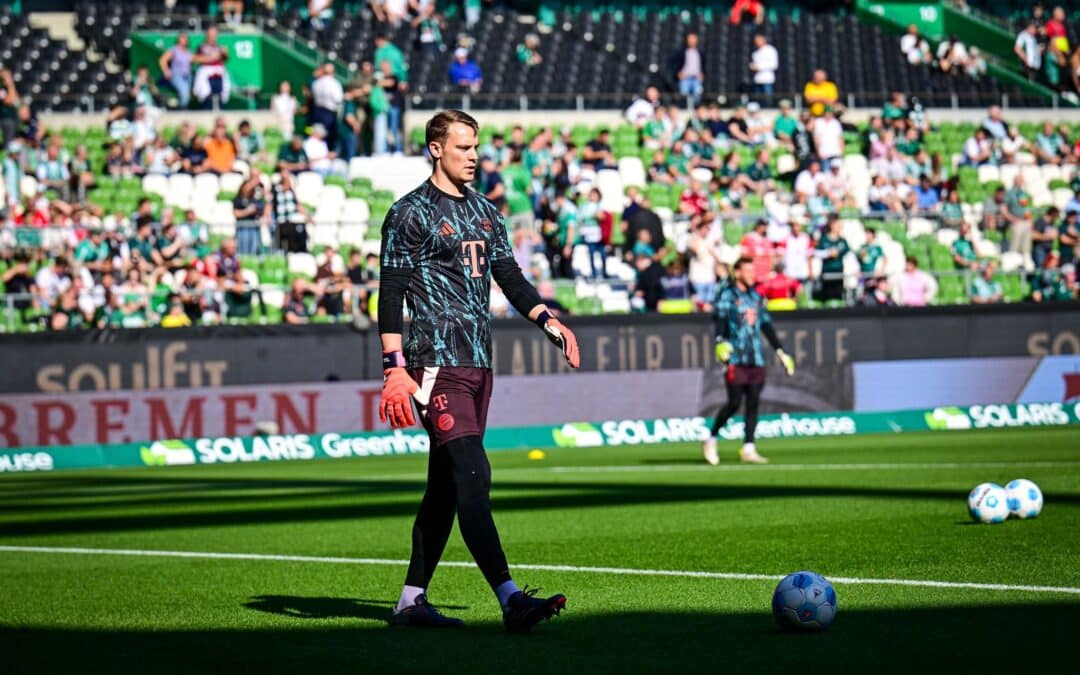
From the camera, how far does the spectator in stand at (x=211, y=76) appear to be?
1298 inches

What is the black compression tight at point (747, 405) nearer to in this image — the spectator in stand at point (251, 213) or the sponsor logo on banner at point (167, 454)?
the sponsor logo on banner at point (167, 454)

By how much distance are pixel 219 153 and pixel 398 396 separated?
22.9 metres

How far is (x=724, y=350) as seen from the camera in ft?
64.7

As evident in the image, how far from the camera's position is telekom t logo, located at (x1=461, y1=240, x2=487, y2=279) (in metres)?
7.97

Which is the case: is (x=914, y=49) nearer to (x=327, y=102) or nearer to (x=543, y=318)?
(x=327, y=102)

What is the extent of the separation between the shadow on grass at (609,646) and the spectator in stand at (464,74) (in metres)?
28.1

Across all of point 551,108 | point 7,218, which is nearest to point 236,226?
point 7,218

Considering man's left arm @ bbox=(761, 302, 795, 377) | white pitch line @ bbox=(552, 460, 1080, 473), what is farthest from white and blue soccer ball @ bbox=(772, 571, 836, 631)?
man's left arm @ bbox=(761, 302, 795, 377)

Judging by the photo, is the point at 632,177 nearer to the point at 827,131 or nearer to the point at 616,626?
the point at 827,131

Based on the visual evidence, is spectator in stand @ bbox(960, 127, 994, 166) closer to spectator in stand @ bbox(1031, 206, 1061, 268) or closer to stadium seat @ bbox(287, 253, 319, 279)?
spectator in stand @ bbox(1031, 206, 1061, 268)

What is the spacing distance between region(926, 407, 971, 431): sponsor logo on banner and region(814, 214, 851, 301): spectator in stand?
2847 mm

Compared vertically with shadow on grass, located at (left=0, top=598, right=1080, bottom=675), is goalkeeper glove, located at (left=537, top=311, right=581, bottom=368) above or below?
above

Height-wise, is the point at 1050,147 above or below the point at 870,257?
above

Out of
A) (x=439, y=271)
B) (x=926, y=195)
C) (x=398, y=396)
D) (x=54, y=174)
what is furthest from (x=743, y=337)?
(x=54, y=174)
